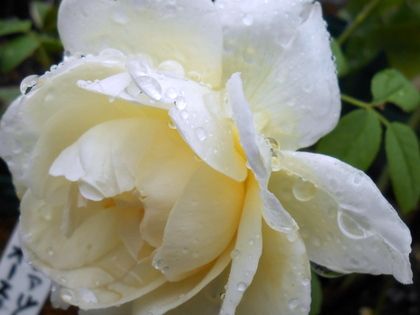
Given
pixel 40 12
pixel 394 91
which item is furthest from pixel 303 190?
pixel 40 12

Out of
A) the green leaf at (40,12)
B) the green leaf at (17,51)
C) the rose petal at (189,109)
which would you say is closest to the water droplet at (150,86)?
the rose petal at (189,109)

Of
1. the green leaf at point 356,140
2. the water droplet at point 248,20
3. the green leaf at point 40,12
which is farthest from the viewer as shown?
the green leaf at point 40,12

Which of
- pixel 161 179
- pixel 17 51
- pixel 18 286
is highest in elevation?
pixel 161 179

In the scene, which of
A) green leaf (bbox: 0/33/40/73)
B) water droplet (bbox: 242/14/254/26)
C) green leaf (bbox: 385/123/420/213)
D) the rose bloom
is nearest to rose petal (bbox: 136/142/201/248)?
the rose bloom

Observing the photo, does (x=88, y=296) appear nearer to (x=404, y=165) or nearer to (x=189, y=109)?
(x=189, y=109)

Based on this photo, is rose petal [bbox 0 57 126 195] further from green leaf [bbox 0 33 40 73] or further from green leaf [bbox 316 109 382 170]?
green leaf [bbox 0 33 40 73]

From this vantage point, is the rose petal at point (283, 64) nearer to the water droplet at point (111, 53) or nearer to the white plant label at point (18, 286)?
the water droplet at point (111, 53)

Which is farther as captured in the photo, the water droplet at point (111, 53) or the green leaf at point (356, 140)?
the green leaf at point (356, 140)
